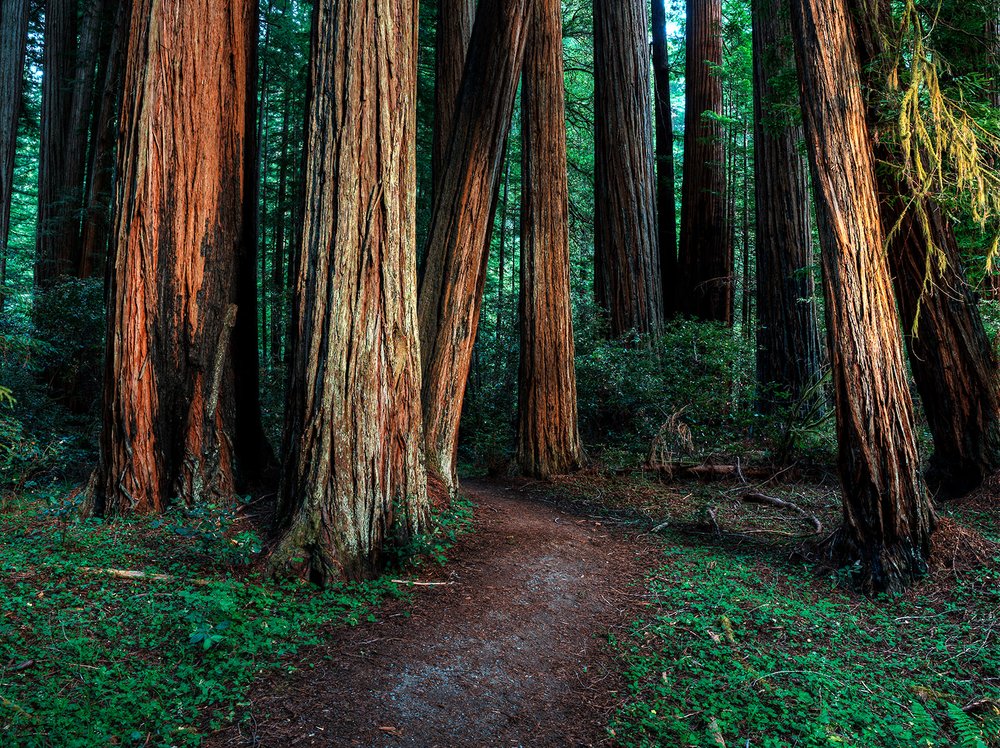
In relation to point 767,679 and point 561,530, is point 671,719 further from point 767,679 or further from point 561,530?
point 561,530

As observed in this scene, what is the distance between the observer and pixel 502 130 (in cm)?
649

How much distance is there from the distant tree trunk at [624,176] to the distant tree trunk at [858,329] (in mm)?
5724

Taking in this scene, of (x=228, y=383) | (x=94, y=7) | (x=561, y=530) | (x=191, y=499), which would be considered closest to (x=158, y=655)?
(x=191, y=499)

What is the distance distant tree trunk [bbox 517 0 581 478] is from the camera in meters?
7.82

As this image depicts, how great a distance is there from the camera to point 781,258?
31.1 feet

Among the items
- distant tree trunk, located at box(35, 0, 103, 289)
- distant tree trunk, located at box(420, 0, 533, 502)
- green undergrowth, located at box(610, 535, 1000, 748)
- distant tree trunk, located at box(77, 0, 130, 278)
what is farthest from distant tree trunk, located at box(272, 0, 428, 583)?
distant tree trunk, located at box(35, 0, 103, 289)

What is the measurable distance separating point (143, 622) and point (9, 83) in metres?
11.8

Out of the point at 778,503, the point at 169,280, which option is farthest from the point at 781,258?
the point at 169,280

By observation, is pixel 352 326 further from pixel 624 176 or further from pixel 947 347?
pixel 624 176

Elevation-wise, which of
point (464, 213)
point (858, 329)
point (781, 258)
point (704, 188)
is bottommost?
point (858, 329)

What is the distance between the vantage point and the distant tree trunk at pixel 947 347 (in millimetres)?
5508

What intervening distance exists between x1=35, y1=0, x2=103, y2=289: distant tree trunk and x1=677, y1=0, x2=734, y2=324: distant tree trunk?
1053cm

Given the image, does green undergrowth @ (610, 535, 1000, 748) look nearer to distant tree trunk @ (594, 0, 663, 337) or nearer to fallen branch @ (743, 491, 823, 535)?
fallen branch @ (743, 491, 823, 535)

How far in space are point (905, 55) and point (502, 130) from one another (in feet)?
11.1
